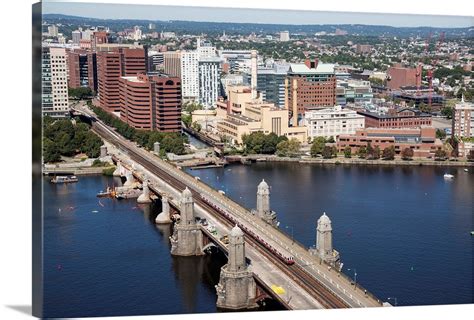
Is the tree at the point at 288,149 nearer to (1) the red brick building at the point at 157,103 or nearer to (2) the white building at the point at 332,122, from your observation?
(2) the white building at the point at 332,122

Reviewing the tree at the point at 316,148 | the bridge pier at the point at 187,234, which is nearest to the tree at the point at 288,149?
the tree at the point at 316,148

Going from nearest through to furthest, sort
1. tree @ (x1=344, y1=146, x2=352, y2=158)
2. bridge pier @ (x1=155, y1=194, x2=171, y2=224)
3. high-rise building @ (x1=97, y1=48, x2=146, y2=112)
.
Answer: bridge pier @ (x1=155, y1=194, x2=171, y2=224) → tree @ (x1=344, y1=146, x2=352, y2=158) → high-rise building @ (x1=97, y1=48, x2=146, y2=112)

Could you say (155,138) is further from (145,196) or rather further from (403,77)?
(403,77)

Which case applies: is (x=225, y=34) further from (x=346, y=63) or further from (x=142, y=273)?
(x=142, y=273)

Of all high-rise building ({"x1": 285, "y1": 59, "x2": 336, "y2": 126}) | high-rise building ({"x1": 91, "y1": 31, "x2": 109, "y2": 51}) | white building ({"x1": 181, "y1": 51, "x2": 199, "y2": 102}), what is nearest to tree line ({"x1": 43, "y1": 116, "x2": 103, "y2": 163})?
high-rise building ({"x1": 285, "y1": 59, "x2": 336, "y2": 126})

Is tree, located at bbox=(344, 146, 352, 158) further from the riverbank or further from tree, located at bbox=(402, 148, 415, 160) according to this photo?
tree, located at bbox=(402, 148, 415, 160)

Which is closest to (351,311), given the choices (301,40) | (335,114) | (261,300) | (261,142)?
(261,300)
